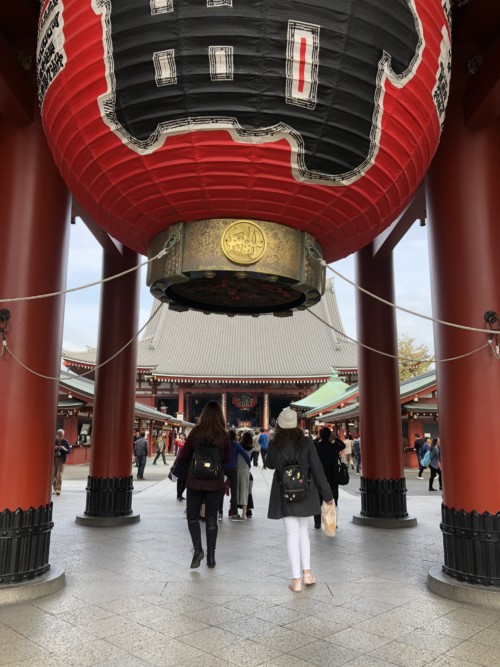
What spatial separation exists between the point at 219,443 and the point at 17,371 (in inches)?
73.2

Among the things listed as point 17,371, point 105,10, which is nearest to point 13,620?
point 17,371

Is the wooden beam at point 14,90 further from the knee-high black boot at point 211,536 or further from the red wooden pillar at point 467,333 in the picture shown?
the knee-high black boot at point 211,536

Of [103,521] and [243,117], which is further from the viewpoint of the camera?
[103,521]

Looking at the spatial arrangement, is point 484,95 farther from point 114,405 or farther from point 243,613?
point 114,405

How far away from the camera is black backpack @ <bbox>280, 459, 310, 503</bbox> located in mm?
4023

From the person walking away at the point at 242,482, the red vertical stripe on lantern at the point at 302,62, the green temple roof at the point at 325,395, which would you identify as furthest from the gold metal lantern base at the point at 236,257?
the green temple roof at the point at 325,395

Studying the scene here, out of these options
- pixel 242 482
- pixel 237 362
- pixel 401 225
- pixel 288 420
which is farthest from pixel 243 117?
pixel 237 362

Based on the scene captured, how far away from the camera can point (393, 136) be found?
2164mm

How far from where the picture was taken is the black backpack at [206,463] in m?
4.63

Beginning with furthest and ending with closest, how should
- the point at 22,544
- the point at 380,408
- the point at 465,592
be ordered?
the point at 380,408, the point at 22,544, the point at 465,592

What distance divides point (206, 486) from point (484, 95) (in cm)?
396

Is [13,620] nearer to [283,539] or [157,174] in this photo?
[157,174]

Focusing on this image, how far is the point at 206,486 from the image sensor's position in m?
4.66

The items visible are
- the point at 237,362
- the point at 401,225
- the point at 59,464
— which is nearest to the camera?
the point at 401,225
